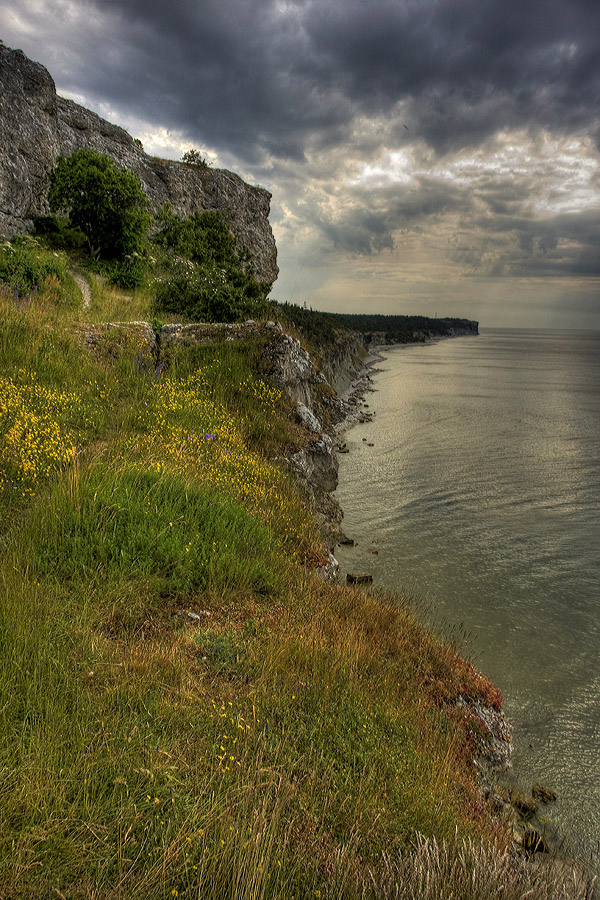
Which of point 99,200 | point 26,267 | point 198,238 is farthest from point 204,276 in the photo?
point 198,238

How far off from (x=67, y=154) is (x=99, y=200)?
11259mm

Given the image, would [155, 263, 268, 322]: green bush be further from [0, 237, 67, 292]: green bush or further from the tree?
the tree

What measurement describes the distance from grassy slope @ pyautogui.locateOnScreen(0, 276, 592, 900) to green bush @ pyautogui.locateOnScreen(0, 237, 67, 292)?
7924mm

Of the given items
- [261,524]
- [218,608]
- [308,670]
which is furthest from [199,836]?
[261,524]

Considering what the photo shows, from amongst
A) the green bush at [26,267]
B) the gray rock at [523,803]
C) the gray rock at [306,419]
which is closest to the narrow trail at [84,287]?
the green bush at [26,267]

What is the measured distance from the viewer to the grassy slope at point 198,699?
2545mm

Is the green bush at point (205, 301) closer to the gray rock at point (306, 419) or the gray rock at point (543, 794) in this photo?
the gray rock at point (306, 419)

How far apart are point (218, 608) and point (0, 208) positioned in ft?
73.8

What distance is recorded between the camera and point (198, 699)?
369 cm

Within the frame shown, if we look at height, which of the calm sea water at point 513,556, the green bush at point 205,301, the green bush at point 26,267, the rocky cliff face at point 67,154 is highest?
the rocky cliff face at point 67,154

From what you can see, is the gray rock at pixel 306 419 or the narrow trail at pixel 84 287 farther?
the narrow trail at pixel 84 287

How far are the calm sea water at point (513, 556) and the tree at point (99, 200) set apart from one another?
52.0 feet

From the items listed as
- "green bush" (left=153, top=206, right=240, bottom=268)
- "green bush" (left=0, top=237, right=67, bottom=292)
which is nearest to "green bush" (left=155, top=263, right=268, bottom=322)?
"green bush" (left=0, top=237, right=67, bottom=292)

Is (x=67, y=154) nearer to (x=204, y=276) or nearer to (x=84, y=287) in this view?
(x=204, y=276)
